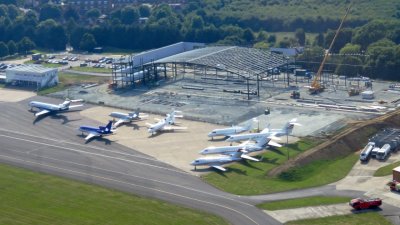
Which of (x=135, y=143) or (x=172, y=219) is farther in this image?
(x=135, y=143)

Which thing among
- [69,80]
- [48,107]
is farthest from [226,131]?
[69,80]

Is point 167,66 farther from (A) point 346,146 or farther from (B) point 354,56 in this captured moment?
(A) point 346,146

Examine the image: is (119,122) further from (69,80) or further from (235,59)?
(69,80)

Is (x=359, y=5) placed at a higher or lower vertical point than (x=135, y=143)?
higher

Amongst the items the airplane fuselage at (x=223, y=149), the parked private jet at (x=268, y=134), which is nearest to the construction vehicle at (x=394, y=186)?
the airplane fuselage at (x=223, y=149)

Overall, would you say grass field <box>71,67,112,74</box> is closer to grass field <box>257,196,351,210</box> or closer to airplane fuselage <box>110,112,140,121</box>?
airplane fuselage <box>110,112,140,121</box>

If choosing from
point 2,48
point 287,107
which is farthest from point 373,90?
point 2,48

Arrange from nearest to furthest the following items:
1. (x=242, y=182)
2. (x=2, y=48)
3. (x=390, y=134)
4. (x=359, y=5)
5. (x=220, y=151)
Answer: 1. (x=242, y=182)
2. (x=220, y=151)
3. (x=390, y=134)
4. (x=2, y=48)
5. (x=359, y=5)
